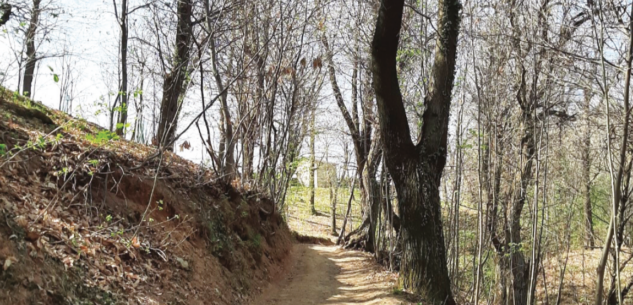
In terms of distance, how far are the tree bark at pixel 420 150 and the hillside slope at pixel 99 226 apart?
2.93 m

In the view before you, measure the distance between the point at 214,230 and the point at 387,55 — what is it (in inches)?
161

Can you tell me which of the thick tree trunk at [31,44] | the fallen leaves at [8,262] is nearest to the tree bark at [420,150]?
the fallen leaves at [8,262]

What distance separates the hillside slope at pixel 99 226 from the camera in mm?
3395

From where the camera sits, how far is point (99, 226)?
15.0ft

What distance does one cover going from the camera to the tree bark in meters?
6.45

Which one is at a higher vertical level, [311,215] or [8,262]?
[8,262]

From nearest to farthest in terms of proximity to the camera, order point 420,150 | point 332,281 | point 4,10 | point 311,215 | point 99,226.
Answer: point 99,226
point 4,10
point 420,150
point 332,281
point 311,215

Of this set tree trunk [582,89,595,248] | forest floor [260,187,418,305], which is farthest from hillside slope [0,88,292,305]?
tree trunk [582,89,595,248]

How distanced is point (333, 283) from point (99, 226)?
5.83 m

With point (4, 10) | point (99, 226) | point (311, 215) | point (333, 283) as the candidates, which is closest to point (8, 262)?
point (99, 226)

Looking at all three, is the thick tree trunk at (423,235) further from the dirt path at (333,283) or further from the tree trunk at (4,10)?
the tree trunk at (4,10)

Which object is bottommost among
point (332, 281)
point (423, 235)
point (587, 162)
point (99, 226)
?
point (332, 281)

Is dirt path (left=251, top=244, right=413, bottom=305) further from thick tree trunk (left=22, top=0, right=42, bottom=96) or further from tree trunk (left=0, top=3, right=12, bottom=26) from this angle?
thick tree trunk (left=22, top=0, right=42, bottom=96)

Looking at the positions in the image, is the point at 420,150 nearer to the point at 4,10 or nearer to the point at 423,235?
the point at 423,235
